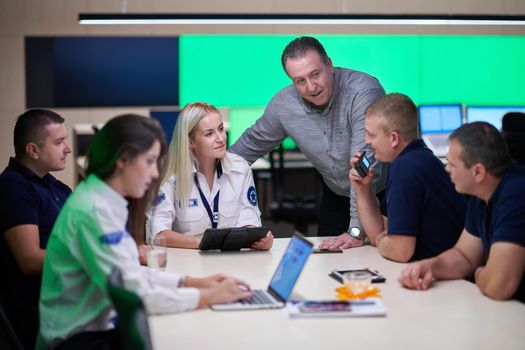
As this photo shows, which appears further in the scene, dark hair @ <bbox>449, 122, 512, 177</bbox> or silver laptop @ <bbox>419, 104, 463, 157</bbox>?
silver laptop @ <bbox>419, 104, 463, 157</bbox>

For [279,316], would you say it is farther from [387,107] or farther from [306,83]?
[306,83]

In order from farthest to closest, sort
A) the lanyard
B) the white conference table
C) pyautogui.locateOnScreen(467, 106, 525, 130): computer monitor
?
1. pyautogui.locateOnScreen(467, 106, 525, 130): computer monitor
2. the lanyard
3. the white conference table

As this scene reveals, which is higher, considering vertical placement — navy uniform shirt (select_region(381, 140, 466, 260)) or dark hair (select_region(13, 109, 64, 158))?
dark hair (select_region(13, 109, 64, 158))

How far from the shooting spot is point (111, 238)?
74.5 inches

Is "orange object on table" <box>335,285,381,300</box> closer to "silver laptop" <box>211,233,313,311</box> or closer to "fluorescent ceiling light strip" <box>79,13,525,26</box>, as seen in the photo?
"silver laptop" <box>211,233,313,311</box>

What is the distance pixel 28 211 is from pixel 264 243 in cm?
94

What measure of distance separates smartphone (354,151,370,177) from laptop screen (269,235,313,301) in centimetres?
79

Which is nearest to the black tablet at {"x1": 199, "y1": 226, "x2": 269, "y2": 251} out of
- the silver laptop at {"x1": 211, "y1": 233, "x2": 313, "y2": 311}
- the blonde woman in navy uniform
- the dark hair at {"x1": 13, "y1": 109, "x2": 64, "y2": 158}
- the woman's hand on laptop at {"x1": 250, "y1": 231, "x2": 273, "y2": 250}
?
the woman's hand on laptop at {"x1": 250, "y1": 231, "x2": 273, "y2": 250}

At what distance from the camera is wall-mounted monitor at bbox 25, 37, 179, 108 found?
866cm

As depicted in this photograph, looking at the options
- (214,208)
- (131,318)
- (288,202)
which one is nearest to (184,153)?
(214,208)

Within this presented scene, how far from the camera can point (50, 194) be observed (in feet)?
9.34

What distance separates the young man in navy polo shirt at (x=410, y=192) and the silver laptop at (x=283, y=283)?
0.60 metres

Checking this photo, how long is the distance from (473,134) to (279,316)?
84cm

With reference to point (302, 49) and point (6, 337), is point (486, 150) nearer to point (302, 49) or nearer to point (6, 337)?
point (302, 49)
